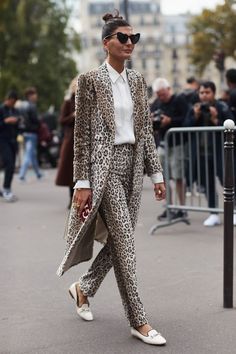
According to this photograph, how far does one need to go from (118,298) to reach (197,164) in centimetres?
379

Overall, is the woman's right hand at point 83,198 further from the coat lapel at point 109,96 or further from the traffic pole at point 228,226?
the traffic pole at point 228,226

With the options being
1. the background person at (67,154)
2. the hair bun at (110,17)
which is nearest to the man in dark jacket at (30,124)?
the background person at (67,154)

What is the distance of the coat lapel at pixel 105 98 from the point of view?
4.57 meters

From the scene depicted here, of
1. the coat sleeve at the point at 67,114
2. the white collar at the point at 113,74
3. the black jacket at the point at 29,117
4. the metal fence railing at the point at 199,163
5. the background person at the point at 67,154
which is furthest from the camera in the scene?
the black jacket at the point at 29,117

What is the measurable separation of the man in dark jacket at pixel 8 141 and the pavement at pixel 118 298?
3.48 metres

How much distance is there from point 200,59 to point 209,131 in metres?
31.5

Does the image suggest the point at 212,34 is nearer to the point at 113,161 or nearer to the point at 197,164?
the point at 197,164

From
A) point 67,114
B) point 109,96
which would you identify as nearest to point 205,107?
point 67,114

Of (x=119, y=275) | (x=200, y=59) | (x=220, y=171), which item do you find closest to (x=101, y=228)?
(x=119, y=275)

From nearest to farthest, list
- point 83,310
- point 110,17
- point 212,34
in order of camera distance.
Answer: point 110,17 < point 83,310 < point 212,34

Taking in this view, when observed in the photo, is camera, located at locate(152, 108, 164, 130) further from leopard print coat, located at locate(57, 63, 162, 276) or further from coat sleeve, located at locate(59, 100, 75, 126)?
leopard print coat, located at locate(57, 63, 162, 276)

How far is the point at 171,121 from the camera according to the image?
9.76 meters

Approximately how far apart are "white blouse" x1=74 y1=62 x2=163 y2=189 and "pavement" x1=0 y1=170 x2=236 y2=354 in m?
0.97

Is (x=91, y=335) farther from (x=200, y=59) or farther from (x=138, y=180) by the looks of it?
(x=200, y=59)
